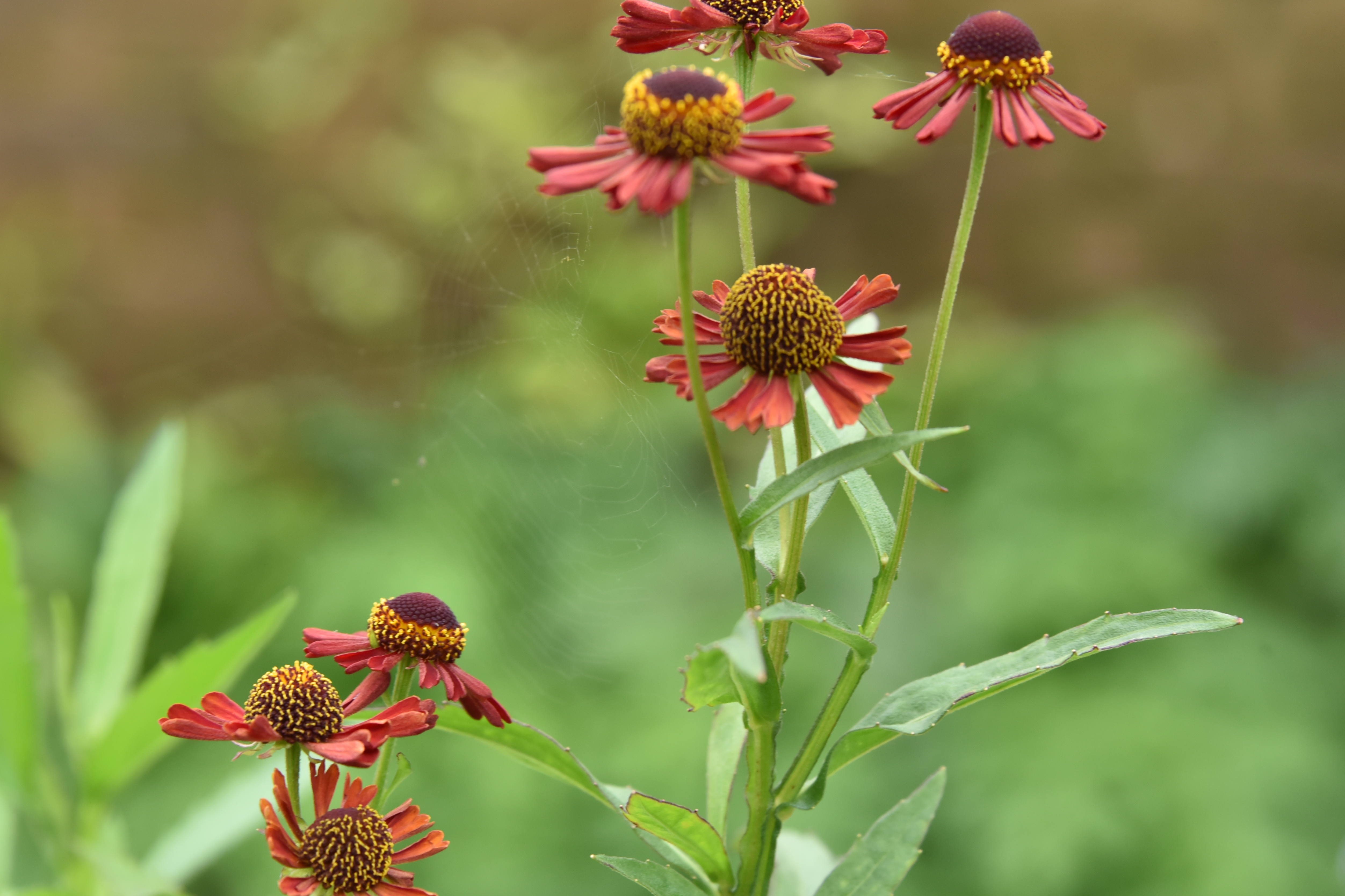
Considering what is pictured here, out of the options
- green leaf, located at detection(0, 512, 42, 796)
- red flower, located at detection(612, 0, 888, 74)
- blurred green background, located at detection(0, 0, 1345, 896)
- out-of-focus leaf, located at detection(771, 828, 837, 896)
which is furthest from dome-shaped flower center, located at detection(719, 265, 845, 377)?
blurred green background, located at detection(0, 0, 1345, 896)

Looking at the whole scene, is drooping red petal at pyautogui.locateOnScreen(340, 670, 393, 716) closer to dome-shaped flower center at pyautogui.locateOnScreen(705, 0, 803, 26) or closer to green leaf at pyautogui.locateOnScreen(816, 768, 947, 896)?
green leaf at pyautogui.locateOnScreen(816, 768, 947, 896)

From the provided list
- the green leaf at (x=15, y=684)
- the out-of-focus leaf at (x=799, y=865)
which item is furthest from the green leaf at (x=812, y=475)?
the green leaf at (x=15, y=684)

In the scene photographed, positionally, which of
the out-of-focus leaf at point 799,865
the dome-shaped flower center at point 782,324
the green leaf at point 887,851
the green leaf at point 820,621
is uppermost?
the dome-shaped flower center at point 782,324

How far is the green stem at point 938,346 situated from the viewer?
0.42 meters

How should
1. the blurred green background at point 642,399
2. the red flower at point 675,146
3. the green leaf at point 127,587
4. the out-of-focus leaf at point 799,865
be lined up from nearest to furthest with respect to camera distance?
the red flower at point 675,146, the out-of-focus leaf at point 799,865, the green leaf at point 127,587, the blurred green background at point 642,399

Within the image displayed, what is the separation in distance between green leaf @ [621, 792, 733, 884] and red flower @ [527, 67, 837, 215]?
22 centimetres

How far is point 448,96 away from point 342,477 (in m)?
0.87

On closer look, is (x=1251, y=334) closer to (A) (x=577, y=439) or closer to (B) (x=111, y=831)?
(A) (x=577, y=439)

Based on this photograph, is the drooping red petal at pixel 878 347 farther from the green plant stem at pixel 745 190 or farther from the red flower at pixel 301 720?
the red flower at pixel 301 720

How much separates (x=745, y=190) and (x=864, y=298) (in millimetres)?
62

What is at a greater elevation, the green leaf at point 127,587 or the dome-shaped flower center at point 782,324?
the green leaf at point 127,587

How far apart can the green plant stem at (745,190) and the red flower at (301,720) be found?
19 centimetres

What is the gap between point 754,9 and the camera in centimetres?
47

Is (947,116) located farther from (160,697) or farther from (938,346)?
(160,697)
